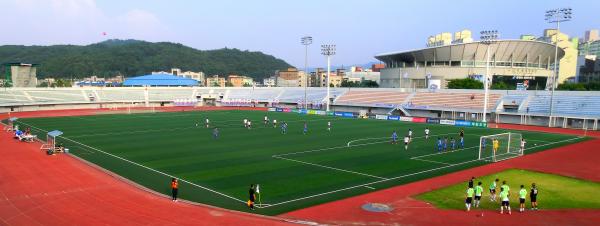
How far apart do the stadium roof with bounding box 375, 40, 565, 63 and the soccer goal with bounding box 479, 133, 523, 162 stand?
66.2 meters

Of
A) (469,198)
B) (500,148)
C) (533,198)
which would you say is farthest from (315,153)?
(533,198)

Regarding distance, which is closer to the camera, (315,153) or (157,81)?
(315,153)

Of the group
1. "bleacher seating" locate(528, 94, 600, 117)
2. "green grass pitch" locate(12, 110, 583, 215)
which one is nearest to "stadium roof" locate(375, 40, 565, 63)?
"bleacher seating" locate(528, 94, 600, 117)

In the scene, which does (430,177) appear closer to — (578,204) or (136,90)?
(578,204)

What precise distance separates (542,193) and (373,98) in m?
63.8

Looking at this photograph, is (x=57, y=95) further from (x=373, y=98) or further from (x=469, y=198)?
(x=469, y=198)

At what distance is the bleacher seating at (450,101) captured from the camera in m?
71.4

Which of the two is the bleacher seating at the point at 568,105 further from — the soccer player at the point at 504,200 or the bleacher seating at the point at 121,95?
the bleacher seating at the point at 121,95

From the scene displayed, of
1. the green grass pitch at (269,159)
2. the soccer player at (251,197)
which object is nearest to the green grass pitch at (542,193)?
the green grass pitch at (269,159)

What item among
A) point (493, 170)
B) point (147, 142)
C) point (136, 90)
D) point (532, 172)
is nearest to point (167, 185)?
point (147, 142)

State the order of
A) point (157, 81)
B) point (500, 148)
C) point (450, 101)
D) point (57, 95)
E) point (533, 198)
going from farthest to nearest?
point (157, 81), point (57, 95), point (450, 101), point (500, 148), point (533, 198)

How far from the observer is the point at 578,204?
20203 millimetres

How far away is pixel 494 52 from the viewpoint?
328 feet

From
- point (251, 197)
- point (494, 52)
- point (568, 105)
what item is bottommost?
Answer: point (251, 197)
